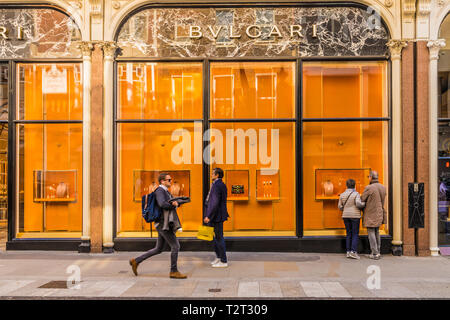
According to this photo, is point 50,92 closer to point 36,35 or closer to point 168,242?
point 36,35

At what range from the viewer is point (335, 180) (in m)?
10.4

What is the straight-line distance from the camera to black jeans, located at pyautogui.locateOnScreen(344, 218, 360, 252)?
909cm

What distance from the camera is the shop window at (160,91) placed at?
33.3 feet

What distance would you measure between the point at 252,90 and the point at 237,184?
2.61 metres

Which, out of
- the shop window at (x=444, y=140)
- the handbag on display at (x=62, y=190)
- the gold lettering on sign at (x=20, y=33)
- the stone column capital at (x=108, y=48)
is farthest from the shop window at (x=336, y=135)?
the gold lettering on sign at (x=20, y=33)

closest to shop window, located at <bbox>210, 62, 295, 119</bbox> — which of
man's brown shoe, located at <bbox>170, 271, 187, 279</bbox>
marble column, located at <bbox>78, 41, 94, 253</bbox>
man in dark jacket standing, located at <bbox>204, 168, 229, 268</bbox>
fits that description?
man in dark jacket standing, located at <bbox>204, 168, 229, 268</bbox>

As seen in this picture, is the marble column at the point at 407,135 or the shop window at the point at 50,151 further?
the shop window at the point at 50,151

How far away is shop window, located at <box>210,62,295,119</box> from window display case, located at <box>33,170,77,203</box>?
167 inches

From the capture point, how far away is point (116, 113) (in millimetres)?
9984

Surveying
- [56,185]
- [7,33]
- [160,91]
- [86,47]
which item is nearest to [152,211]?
[160,91]

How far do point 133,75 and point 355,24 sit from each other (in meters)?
5.89

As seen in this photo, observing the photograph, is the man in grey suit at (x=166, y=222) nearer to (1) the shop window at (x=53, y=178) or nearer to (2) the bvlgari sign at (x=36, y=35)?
(1) the shop window at (x=53, y=178)

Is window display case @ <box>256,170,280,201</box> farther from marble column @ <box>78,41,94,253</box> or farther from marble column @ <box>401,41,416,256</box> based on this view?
marble column @ <box>78,41,94,253</box>
